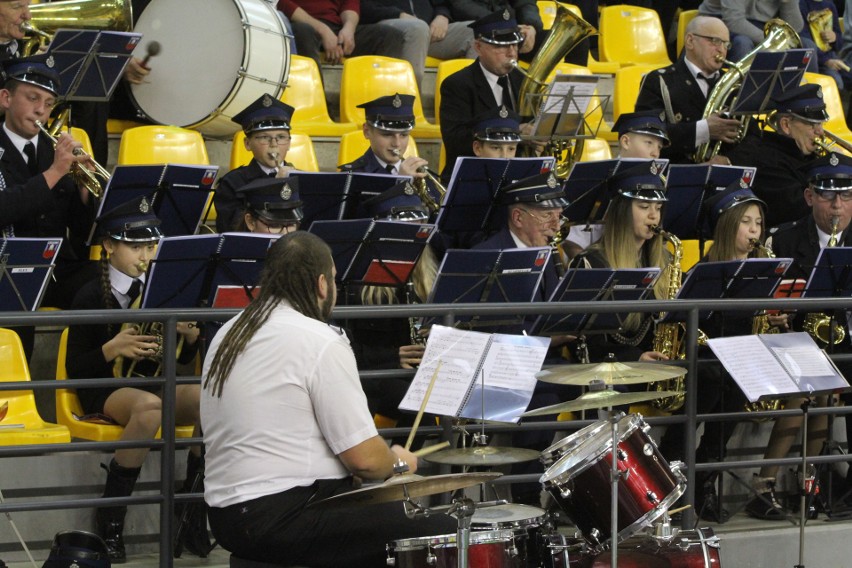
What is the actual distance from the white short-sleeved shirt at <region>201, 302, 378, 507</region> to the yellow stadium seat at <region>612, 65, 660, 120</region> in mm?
6263

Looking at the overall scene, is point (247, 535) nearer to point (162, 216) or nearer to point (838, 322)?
point (162, 216)

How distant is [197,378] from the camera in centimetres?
562

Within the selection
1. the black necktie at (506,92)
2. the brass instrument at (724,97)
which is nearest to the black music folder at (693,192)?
the brass instrument at (724,97)

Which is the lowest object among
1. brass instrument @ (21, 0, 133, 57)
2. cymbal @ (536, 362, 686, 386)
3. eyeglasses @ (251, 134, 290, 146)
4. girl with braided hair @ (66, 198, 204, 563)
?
girl with braided hair @ (66, 198, 204, 563)

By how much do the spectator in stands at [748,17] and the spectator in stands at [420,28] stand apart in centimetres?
222

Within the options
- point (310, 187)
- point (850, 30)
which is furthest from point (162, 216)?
point (850, 30)

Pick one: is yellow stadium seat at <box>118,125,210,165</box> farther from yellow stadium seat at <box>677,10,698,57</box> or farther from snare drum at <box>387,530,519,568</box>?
yellow stadium seat at <box>677,10,698,57</box>

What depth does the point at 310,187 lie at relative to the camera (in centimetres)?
708

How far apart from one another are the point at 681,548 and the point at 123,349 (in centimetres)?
256

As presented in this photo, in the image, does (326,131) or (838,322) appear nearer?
(838,322)

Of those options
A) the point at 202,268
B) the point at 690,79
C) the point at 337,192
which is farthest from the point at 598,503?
the point at 690,79

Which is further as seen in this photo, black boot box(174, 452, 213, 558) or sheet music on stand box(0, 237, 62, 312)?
black boot box(174, 452, 213, 558)

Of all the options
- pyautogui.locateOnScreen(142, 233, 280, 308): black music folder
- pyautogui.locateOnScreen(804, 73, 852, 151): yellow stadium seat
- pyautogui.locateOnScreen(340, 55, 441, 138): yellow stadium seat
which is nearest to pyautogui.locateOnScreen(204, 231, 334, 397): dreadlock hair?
pyautogui.locateOnScreen(142, 233, 280, 308): black music folder

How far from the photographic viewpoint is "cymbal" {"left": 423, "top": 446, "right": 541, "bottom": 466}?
5043 millimetres
